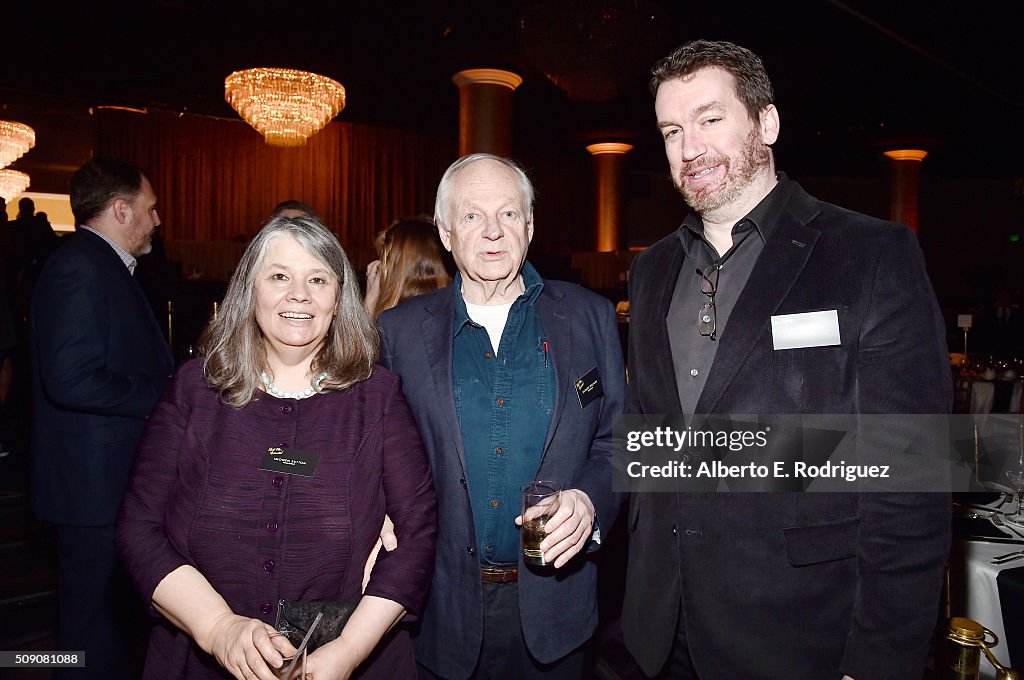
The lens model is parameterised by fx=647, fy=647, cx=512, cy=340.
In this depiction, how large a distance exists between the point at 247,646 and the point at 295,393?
0.57 m

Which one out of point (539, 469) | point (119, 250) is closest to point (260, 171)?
point (119, 250)

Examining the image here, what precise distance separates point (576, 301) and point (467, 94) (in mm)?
7435

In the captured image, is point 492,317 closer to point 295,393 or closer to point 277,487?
point 295,393

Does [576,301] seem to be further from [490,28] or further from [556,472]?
[490,28]

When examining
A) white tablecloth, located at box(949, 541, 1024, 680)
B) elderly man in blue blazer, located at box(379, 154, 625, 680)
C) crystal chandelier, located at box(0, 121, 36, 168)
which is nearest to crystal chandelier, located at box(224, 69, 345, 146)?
crystal chandelier, located at box(0, 121, 36, 168)

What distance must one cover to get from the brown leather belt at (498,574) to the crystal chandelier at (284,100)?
7415mm

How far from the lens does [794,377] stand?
132 centimetres

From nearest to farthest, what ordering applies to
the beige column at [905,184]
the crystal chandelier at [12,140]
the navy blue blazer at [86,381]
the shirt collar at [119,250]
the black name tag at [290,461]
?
the black name tag at [290,461] → the navy blue blazer at [86,381] → the shirt collar at [119,250] → the crystal chandelier at [12,140] → the beige column at [905,184]

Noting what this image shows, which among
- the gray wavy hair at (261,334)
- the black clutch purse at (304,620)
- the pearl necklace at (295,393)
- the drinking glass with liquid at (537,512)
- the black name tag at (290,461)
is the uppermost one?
the gray wavy hair at (261,334)

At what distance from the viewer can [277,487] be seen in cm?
145

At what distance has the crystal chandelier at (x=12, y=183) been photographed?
1148cm

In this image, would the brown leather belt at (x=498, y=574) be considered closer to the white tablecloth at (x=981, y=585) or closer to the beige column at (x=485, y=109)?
the white tablecloth at (x=981, y=585)

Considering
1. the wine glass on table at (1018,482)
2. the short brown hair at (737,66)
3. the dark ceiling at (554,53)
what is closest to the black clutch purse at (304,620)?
the short brown hair at (737,66)

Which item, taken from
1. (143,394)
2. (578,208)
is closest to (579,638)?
(143,394)
